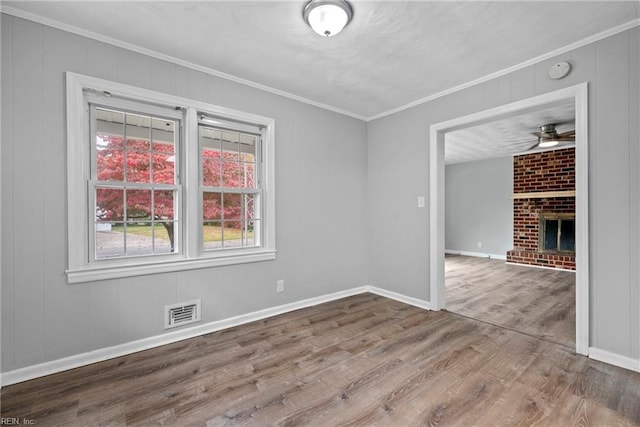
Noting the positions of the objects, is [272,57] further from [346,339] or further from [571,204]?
[571,204]

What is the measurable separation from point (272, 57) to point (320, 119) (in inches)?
48.0

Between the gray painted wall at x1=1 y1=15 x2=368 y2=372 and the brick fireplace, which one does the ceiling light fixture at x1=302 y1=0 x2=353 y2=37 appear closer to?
the gray painted wall at x1=1 y1=15 x2=368 y2=372

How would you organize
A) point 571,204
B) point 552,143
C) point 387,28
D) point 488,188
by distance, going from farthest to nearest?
point 488,188, point 571,204, point 552,143, point 387,28

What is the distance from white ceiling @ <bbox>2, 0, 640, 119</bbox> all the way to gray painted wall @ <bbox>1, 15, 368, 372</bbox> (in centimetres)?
20

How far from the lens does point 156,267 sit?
2.54 metres

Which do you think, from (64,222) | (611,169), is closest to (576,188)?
(611,169)

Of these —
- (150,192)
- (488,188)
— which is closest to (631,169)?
(150,192)

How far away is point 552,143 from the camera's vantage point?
4.61 m

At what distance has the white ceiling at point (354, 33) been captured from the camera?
197cm

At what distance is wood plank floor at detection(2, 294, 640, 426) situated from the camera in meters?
1.68

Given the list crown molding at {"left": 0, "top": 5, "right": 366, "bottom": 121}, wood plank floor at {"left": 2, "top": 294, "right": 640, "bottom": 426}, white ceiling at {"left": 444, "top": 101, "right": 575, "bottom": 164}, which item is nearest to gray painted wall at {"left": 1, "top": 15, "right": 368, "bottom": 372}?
crown molding at {"left": 0, "top": 5, "right": 366, "bottom": 121}

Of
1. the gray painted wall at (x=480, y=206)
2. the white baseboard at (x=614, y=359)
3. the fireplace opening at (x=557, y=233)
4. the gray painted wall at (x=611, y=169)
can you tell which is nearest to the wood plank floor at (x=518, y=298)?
the white baseboard at (x=614, y=359)

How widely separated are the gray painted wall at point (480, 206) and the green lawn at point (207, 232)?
6392 millimetres

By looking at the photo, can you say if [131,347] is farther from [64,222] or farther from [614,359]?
[614,359]
